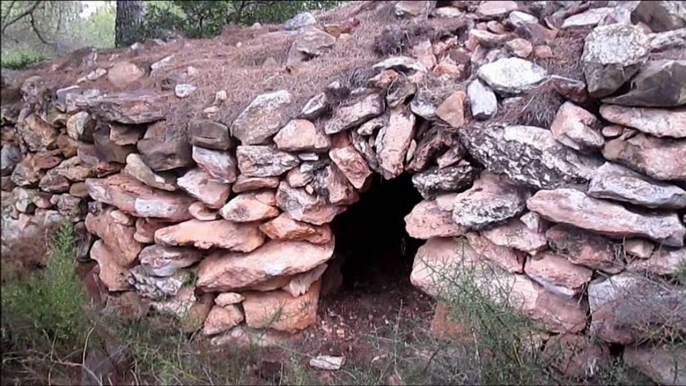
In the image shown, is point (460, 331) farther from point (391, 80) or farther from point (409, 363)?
point (391, 80)

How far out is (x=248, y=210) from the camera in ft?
9.92

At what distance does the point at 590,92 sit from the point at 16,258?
1.96 m

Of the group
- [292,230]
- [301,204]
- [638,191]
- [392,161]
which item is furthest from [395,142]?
[638,191]

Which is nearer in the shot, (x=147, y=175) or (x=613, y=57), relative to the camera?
(x=613, y=57)

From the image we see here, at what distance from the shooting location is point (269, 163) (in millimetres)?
2998

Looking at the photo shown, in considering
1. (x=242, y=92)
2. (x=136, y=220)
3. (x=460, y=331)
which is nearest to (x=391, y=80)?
(x=242, y=92)

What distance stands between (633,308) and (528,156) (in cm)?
65

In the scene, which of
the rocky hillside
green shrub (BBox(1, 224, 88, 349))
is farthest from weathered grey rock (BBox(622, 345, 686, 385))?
green shrub (BBox(1, 224, 88, 349))

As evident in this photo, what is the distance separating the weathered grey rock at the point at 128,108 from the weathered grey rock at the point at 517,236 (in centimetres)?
159

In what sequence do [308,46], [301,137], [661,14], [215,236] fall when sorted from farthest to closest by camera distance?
[308,46] < [661,14] < [215,236] < [301,137]

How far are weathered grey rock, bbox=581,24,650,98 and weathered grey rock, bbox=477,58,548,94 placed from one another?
0.26 m

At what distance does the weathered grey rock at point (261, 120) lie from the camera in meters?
3.01

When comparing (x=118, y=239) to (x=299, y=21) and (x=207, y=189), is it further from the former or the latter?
(x=299, y=21)

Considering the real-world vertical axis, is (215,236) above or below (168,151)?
below
